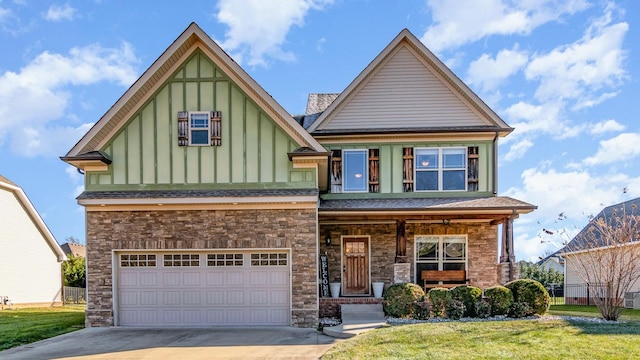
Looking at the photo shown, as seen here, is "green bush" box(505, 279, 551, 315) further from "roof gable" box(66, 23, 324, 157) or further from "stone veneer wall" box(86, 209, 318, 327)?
"roof gable" box(66, 23, 324, 157)

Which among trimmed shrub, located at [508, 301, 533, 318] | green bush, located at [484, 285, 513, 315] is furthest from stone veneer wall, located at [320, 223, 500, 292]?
green bush, located at [484, 285, 513, 315]

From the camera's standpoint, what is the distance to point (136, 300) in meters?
12.8

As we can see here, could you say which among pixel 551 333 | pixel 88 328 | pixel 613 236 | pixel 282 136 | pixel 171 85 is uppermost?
pixel 171 85

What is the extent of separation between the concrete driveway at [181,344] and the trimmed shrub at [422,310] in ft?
9.67

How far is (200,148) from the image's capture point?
12.9m

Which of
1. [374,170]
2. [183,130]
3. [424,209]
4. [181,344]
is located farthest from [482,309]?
[183,130]

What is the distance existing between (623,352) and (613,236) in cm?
513

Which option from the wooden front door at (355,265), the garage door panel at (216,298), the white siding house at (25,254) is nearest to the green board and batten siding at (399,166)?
the wooden front door at (355,265)

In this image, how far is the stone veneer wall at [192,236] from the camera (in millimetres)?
12609

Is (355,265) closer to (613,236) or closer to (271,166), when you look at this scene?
(271,166)

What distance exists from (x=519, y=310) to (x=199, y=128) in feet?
34.3

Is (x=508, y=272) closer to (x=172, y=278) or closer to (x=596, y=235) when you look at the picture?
(x=172, y=278)

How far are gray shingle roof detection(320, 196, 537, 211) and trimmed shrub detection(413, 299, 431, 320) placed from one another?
2977 mm

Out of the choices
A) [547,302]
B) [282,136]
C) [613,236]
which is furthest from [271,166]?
[613,236]
